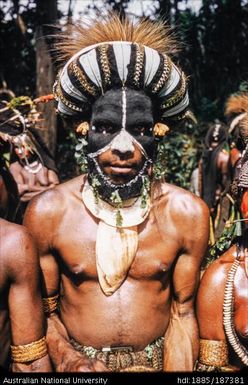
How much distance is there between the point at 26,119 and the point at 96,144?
6.27ft

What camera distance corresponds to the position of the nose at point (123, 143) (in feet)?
9.91

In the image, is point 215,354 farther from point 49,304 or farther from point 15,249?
point 15,249

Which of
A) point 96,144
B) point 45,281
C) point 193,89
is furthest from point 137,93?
point 193,89

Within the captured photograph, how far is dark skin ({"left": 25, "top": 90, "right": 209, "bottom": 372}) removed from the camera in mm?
3113

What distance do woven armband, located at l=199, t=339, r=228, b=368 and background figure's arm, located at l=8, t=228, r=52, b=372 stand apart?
0.93m

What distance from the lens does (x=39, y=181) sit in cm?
659

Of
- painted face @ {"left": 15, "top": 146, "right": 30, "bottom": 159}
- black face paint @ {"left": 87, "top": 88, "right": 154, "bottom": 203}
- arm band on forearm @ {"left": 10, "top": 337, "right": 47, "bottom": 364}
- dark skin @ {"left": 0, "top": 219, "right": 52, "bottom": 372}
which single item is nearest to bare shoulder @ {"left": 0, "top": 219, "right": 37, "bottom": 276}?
dark skin @ {"left": 0, "top": 219, "right": 52, "bottom": 372}

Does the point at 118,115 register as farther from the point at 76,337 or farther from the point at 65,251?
the point at 76,337

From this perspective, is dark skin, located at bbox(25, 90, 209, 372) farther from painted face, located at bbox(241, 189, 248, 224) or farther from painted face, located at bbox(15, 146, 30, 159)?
painted face, located at bbox(15, 146, 30, 159)

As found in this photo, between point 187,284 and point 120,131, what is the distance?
37.9 inches

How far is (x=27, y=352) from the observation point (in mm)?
2742

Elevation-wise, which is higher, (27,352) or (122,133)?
(122,133)

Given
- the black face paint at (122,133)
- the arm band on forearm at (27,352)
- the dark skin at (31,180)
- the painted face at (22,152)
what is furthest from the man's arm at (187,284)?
the dark skin at (31,180)

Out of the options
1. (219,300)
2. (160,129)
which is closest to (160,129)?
(160,129)
